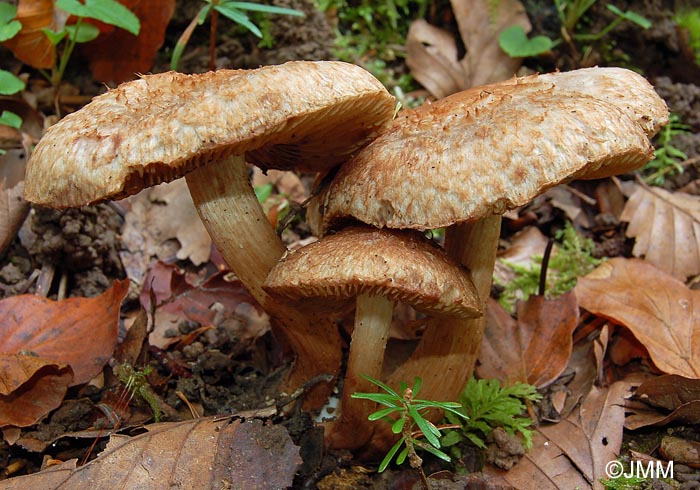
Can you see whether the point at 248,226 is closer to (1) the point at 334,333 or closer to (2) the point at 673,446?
(1) the point at 334,333

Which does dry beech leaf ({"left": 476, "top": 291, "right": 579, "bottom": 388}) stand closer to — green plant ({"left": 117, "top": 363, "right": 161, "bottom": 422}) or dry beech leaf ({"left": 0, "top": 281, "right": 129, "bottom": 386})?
green plant ({"left": 117, "top": 363, "right": 161, "bottom": 422})

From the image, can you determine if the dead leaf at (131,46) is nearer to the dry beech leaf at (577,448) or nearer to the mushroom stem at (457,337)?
the mushroom stem at (457,337)

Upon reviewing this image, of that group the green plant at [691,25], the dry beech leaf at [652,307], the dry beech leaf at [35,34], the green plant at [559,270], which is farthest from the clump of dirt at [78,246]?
the green plant at [691,25]

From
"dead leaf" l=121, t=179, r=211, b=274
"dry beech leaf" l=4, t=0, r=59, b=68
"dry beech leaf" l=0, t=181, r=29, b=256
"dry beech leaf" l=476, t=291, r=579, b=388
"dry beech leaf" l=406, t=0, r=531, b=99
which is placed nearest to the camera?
Result: "dry beech leaf" l=476, t=291, r=579, b=388

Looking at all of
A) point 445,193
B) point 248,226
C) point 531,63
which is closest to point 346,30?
point 531,63

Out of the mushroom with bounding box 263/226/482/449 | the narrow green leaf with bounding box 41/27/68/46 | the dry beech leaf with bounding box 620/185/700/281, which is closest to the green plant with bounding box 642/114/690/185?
the dry beech leaf with bounding box 620/185/700/281
